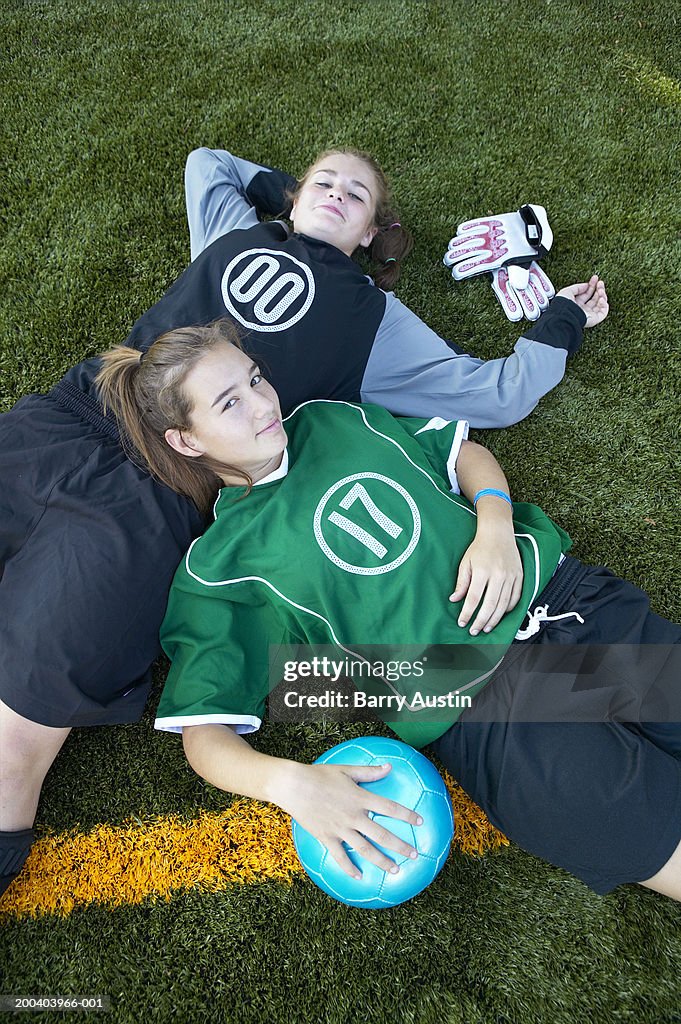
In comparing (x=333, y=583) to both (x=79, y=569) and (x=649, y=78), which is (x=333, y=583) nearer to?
(x=79, y=569)

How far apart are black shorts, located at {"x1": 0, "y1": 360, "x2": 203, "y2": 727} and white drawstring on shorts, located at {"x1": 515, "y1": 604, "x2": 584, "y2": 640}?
3.39ft

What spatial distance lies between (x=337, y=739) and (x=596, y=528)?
1.23 meters

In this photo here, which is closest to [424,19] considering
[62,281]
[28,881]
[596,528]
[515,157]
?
[515,157]

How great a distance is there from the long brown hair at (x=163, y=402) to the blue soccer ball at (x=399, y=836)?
88 cm

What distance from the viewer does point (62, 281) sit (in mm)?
2982

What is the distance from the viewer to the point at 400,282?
3.13 m

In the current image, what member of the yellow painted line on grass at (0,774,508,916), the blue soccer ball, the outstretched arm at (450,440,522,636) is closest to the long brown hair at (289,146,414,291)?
the outstretched arm at (450,440,522,636)

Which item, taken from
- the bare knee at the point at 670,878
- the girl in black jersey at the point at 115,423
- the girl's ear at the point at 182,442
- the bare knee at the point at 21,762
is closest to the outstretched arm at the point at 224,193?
the girl in black jersey at the point at 115,423

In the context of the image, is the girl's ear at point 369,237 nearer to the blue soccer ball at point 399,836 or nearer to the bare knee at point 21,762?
the blue soccer ball at point 399,836

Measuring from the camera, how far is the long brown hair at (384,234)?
9.36ft

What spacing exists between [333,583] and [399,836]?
0.67 metres

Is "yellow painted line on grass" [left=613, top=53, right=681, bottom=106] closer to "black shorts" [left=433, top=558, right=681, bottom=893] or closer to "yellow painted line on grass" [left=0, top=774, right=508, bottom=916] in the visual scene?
"black shorts" [left=433, top=558, right=681, bottom=893]

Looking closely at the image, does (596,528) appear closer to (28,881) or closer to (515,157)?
(515,157)

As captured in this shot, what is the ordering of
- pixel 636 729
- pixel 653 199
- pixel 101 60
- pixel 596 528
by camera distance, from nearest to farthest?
pixel 636 729
pixel 596 528
pixel 653 199
pixel 101 60
